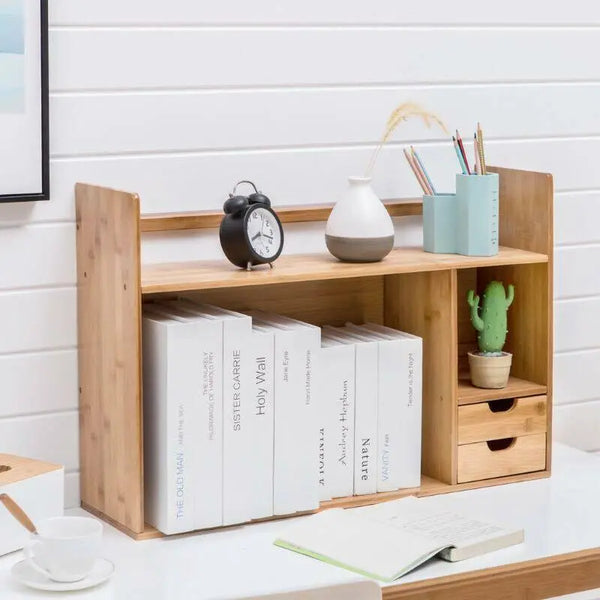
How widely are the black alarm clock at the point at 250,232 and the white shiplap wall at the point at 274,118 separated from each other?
156 mm

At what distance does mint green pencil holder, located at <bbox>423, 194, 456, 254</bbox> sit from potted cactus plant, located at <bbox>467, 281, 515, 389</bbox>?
0.29 ft

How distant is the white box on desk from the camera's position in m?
1.58

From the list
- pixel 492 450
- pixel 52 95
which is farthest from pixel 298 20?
pixel 492 450

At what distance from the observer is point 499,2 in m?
2.09

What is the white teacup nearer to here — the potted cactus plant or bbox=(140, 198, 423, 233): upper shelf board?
bbox=(140, 198, 423, 233): upper shelf board

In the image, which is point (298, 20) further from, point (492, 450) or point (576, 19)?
point (492, 450)

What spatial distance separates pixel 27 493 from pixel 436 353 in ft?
2.22

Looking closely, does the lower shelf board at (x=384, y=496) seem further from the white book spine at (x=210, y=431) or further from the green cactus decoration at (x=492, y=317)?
the green cactus decoration at (x=492, y=317)

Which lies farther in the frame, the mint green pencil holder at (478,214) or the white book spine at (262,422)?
the mint green pencil holder at (478,214)

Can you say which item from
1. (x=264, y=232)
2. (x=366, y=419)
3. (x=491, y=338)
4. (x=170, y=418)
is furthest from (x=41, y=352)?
(x=491, y=338)

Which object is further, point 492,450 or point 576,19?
point 576,19

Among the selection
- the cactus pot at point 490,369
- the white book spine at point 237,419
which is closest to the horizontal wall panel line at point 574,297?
the cactus pot at point 490,369

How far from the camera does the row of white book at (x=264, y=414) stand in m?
1.68

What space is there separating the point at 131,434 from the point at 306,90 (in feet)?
2.10
